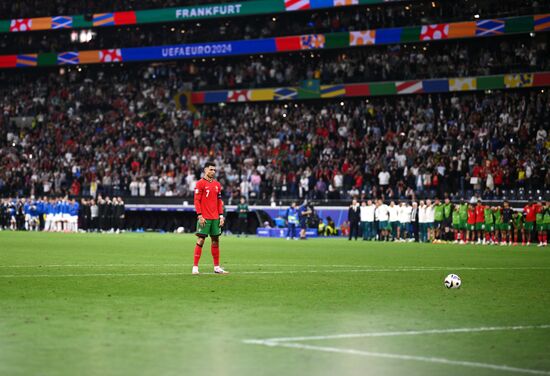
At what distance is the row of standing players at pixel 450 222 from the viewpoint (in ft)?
137

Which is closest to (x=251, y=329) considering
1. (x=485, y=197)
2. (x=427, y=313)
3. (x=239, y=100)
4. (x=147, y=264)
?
(x=427, y=313)

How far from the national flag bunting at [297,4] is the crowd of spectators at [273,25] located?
2.09 meters

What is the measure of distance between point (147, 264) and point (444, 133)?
3345 centimetres

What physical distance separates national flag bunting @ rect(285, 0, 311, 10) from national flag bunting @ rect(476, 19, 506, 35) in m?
12.1

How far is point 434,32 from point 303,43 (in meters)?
9.56

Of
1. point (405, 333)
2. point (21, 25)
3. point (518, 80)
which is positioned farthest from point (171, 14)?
point (405, 333)

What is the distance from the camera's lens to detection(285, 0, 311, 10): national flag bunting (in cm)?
6462

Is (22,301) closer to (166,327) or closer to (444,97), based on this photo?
(166,327)

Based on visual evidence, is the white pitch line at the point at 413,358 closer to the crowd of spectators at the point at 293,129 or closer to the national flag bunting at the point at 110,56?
the crowd of spectators at the point at 293,129

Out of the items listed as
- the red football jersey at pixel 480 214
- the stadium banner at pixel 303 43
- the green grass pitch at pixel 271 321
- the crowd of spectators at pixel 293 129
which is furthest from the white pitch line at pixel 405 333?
the stadium banner at pixel 303 43

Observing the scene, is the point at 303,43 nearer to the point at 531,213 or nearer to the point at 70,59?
the point at 70,59

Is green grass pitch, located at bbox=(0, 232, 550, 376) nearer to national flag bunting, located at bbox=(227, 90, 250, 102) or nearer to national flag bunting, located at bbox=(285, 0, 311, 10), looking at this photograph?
national flag bunting, located at bbox=(285, 0, 311, 10)

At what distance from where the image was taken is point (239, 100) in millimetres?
67312

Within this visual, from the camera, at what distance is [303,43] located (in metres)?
65.4
